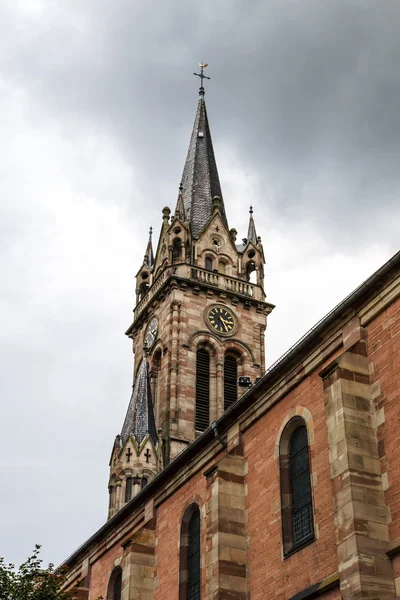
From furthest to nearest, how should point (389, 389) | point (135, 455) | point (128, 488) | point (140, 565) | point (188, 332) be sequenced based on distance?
point (188, 332)
point (135, 455)
point (128, 488)
point (140, 565)
point (389, 389)

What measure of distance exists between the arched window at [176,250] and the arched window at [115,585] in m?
28.8

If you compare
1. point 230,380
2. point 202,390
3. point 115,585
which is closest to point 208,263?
point 230,380

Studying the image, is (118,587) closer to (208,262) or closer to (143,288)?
(208,262)

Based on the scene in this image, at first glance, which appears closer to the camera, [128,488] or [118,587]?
[118,587]

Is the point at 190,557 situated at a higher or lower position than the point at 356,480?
higher

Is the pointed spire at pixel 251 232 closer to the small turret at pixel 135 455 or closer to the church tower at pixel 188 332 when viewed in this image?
the church tower at pixel 188 332

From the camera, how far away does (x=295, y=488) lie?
24547 mm

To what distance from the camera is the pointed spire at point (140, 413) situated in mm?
52844

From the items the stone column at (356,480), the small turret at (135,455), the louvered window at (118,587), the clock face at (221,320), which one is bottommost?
the stone column at (356,480)

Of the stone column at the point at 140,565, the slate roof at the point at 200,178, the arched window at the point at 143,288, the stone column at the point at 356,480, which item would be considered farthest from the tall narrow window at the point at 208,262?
the stone column at the point at 356,480

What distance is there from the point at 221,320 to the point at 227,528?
107 ft

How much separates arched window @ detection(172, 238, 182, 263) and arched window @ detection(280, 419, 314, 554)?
35.8 m

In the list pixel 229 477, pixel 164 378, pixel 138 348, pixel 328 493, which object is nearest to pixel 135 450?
pixel 164 378

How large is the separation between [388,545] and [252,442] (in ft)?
24.2
